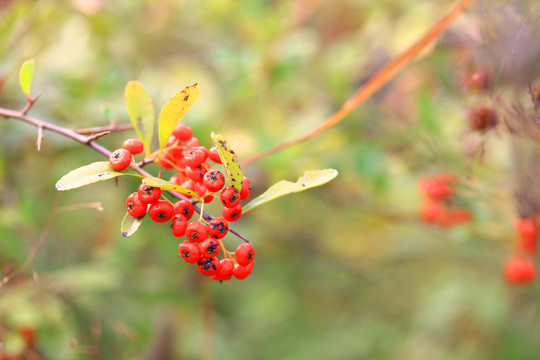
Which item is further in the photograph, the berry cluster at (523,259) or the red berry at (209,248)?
the berry cluster at (523,259)

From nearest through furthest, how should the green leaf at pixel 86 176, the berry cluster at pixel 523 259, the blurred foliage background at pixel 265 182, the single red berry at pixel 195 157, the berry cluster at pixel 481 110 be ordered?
the green leaf at pixel 86 176 → the single red berry at pixel 195 157 → the berry cluster at pixel 481 110 → the berry cluster at pixel 523 259 → the blurred foliage background at pixel 265 182

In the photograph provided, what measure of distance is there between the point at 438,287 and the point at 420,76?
3.81 feet

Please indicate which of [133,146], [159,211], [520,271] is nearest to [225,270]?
[159,211]

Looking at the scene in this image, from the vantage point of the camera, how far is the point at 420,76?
2541mm

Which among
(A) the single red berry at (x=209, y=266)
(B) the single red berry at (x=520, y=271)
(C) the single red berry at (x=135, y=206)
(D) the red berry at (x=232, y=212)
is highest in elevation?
(C) the single red berry at (x=135, y=206)

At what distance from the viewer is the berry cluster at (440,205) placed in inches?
68.6

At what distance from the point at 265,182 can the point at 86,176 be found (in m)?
1.39

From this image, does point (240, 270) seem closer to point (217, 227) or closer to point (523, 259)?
point (217, 227)

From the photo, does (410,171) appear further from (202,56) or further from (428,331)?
(202,56)

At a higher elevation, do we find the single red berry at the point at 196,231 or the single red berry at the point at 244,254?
the single red berry at the point at 196,231

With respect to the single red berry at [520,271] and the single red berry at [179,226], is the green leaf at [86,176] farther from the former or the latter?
the single red berry at [520,271]

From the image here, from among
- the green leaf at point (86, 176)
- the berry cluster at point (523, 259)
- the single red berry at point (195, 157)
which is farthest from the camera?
the berry cluster at point (523, 259)

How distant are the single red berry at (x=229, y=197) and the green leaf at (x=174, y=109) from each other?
14cm

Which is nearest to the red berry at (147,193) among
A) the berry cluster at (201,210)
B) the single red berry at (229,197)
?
the berry cluster at (201,210)
